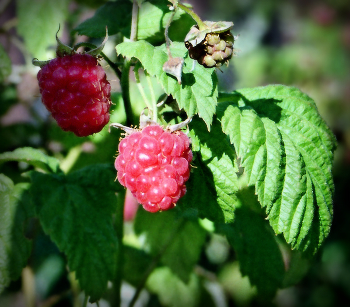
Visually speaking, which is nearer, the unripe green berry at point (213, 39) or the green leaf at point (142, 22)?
the unripe green berry at point (213, 39)

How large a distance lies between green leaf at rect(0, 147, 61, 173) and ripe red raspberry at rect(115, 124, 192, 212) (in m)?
0.44

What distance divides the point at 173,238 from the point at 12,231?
0.68 meters

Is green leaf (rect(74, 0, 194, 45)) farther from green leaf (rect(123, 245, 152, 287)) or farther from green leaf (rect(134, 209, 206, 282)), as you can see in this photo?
green leaf (rect(123, 245, 152, 287))

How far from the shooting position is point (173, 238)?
1.72 meters

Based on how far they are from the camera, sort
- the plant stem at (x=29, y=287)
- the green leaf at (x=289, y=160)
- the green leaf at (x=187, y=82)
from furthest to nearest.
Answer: the plant stem at (x=29, y=287) → the green leaf at (x=289, y=160) → the green leaf at (x=187, y=82)

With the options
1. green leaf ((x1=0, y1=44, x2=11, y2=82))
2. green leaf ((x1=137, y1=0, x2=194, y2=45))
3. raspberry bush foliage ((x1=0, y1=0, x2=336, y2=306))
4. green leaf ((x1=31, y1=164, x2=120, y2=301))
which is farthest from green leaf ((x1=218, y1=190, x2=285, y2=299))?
green leaf ((x1=0, y1=44, x2=11, y2=82))

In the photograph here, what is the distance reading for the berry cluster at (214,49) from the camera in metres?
0.98

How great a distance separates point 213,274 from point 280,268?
0.81m

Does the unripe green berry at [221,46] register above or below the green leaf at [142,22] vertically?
above

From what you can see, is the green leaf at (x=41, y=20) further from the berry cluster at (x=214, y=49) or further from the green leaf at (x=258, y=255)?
the green leaf at (x=258, y=255)

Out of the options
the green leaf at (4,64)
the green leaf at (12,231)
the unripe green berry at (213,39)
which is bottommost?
the green leaf at (12,231)

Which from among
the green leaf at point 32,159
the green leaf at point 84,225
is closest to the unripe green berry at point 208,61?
the green leaf at point 84,225

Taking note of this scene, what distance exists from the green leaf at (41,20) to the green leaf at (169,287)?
107 cm

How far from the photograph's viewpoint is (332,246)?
275 centimetres
